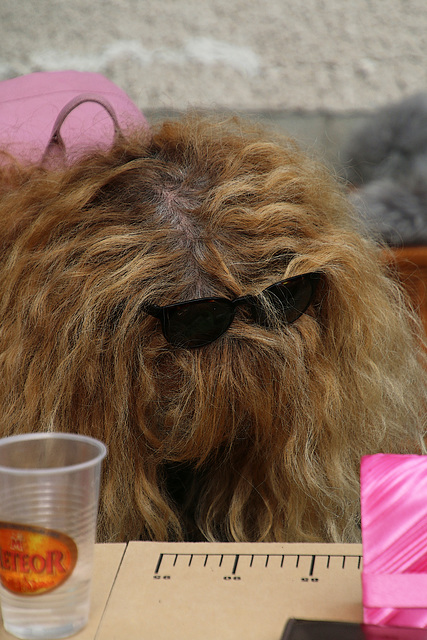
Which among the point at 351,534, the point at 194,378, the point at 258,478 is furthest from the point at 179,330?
the point at 351,534

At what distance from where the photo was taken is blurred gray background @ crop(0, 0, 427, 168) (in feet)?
7.49

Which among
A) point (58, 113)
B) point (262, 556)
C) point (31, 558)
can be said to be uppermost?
point (58, 113)

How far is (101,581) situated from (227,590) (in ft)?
0.30

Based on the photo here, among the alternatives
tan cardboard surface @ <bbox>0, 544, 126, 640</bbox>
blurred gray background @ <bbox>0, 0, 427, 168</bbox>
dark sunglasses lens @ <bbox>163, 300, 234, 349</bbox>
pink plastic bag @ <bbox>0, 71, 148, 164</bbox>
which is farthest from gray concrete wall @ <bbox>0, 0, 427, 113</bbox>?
tan cardboard surface @ <bbox>0, 544, 126, 640</bbox>

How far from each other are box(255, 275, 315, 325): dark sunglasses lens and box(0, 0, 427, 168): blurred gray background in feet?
5.19

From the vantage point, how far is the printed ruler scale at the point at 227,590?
0.46 m

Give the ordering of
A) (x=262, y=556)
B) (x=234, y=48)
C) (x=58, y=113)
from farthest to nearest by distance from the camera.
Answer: (x=234, y=48)
(x=58, y=113)
(x=262, y=556)

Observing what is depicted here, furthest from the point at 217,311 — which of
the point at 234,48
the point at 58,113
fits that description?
the point at 234,48

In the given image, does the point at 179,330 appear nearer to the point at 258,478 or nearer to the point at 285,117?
the point at 258,478

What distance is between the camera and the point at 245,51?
235 centimetres

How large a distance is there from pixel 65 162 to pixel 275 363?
395mm

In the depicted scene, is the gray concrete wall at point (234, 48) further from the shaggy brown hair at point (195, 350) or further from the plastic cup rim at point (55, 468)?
the plastic cup rim at point (55, 468)

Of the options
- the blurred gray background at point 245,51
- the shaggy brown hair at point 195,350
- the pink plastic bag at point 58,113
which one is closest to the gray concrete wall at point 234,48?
the blurred gray background at point 245,51

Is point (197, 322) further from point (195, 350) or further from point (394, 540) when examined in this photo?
point (394, 540)
